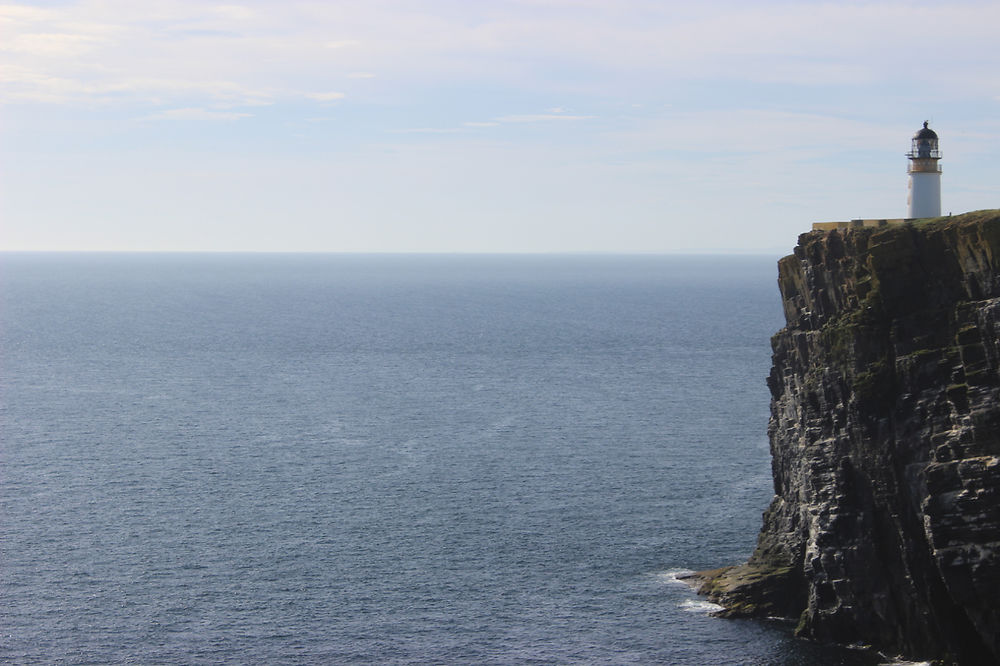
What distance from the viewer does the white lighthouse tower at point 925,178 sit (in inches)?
3088

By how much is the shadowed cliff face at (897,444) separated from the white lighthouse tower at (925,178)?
9088mm

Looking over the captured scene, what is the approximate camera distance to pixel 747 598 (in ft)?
256

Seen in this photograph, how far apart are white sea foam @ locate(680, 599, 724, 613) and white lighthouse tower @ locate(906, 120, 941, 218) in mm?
28656

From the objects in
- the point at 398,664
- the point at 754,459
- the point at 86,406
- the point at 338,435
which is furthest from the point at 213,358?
the point at 398,664

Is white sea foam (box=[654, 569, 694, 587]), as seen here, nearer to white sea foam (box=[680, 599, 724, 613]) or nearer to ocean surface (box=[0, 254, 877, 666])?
ocean surface (box=[0, 254, 877, 666])

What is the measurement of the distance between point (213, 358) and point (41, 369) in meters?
28.1

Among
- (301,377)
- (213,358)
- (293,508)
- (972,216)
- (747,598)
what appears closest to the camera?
(972,216)

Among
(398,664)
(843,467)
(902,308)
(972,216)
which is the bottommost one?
(398,664)

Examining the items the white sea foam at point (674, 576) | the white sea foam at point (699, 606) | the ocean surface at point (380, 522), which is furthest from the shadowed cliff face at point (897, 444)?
the white sea foam at point (674, 576)

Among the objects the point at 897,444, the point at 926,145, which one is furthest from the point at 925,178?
the point at 897,444

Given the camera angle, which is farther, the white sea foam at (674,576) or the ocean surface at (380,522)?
the white sea foam at (674,576)

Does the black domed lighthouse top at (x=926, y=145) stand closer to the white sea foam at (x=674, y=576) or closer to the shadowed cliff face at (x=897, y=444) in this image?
the shadowed cliff face at (x=897, y=444)

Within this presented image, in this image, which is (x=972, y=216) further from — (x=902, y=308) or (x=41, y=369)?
(x=41, y=369)

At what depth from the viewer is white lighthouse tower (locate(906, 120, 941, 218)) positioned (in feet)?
257
